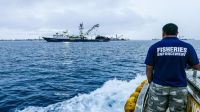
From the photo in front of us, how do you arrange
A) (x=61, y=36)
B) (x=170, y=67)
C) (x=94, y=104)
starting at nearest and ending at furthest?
(x=170, y=67)
(x=94, y=104)
(x=61, y=36)

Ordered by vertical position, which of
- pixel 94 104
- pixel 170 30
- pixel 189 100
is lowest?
pixel 94 104

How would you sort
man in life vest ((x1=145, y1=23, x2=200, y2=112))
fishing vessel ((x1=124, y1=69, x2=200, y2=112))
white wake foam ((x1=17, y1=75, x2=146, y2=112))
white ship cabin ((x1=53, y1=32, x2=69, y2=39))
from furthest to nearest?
white ship cabin ((x1=53, y1=32, x2=69, y2=39)) → white wake foam ((x1=17, y1=75, x2=146, y2=112)) → fishing vessel ((x1=124, y1=69, x2=200, y2=112)) → man in life vest ((x1=145, y1=23, x2=200, y2=112))

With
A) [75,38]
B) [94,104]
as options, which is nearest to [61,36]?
[75,38]

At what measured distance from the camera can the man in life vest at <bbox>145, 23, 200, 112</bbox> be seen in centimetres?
500

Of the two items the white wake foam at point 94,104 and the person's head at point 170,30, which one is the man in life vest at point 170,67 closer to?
the person's head at point 170,30

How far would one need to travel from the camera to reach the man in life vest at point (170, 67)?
5.00 meters

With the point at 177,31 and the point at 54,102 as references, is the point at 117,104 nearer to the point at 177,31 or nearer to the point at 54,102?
the point at 54,102

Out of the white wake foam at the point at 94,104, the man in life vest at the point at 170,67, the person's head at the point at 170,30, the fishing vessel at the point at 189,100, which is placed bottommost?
the white wake foam at the point at 94,104

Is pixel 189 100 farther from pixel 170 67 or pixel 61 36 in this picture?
→ pixel 61 36

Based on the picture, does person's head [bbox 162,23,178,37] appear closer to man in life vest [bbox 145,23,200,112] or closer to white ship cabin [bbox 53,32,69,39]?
man in life vest [bbox 145,23,200,112]

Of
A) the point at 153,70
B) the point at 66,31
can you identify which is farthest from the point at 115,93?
the point at 66,31

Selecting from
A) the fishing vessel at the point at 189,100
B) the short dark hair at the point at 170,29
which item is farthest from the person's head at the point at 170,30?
the fishing vessel at the point at 189,100

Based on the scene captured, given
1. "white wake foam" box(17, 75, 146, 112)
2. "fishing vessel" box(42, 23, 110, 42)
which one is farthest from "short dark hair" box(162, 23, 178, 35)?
"fishing vessel" box(42, 23, 110, 42)

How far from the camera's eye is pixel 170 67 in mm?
5055
